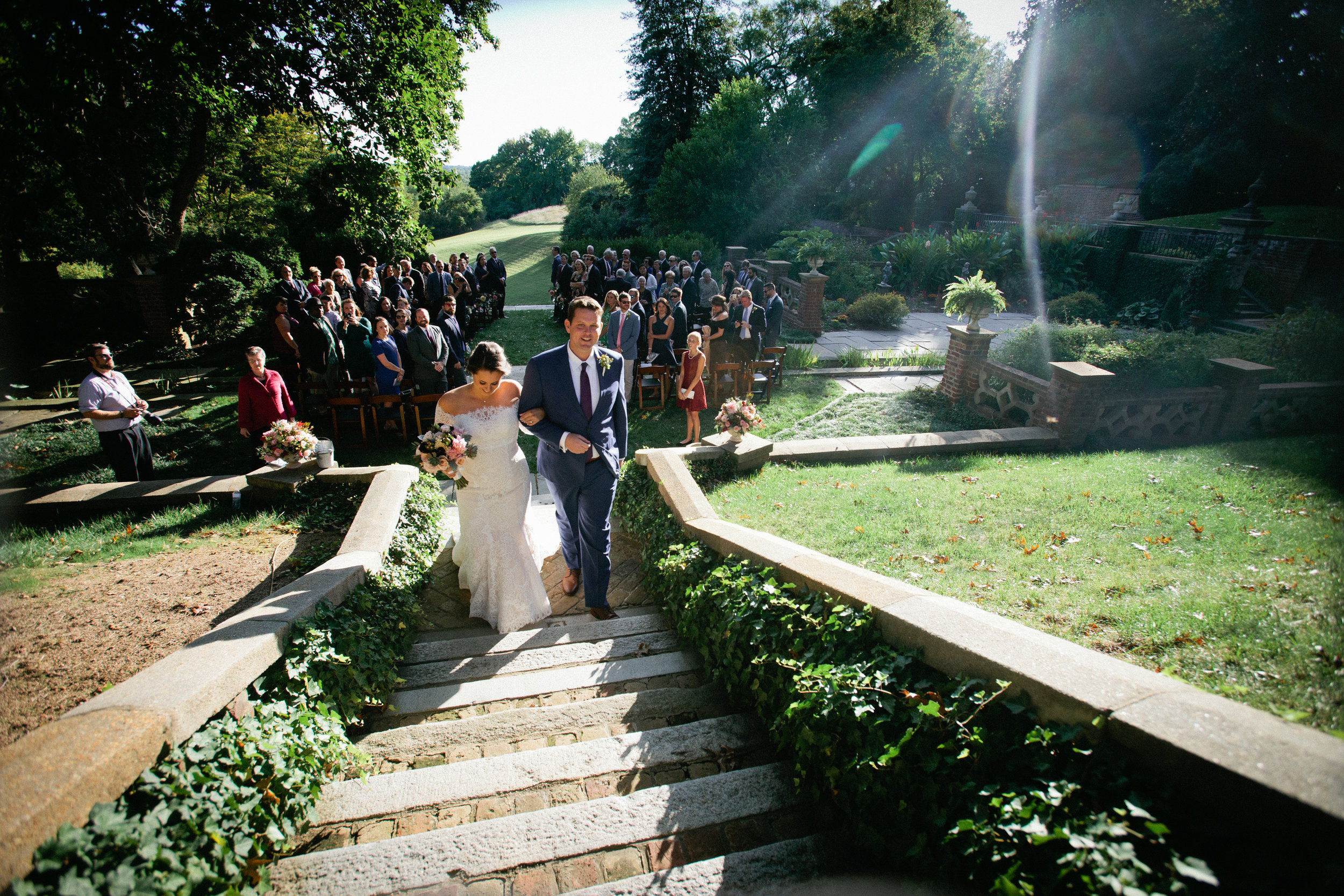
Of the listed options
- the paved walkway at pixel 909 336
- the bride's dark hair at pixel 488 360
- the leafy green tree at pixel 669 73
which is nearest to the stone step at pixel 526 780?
the bride's dark hair at pixel 488 360

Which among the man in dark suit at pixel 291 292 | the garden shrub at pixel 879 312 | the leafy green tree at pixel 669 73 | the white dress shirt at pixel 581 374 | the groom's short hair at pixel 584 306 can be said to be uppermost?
the leafy green tree at pixel 669 73

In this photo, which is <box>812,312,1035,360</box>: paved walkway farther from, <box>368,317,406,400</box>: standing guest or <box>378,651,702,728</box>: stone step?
<box>378,651,702,728</box>: stone step

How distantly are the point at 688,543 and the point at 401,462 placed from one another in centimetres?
565

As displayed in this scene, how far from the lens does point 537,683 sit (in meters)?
3.93

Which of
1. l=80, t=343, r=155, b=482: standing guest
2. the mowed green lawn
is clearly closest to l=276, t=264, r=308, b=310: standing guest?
l=80, t=343, r=155, b=482: standing guest

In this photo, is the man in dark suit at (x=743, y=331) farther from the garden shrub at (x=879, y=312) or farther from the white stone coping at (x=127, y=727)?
the white stone coping at (x=127, y=727)

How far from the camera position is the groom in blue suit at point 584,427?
4695 mm

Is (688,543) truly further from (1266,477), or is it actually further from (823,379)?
(823,379)

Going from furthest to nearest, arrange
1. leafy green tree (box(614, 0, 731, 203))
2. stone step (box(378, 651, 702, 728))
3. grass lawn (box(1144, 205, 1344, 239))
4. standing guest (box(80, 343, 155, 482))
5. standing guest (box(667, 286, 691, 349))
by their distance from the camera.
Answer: leafy green tree (box(614, 0, 731, 203)), grass lawn (box(1144, 205, 1344, 239)), standing guest (box(667, 286, 691, 349)), standing guest (box(80, 343, 155, 482)), stone step (box(378, 651, 702, 728))

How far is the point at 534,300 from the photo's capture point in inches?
944

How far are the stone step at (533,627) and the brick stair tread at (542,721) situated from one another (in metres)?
1.16

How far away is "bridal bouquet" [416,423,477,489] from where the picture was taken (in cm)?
446

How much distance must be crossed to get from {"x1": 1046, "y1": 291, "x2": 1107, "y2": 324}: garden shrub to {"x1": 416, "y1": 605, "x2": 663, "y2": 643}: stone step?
708 inches

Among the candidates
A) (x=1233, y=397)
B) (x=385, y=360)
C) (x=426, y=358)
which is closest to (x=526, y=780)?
(x=385, y=360)
